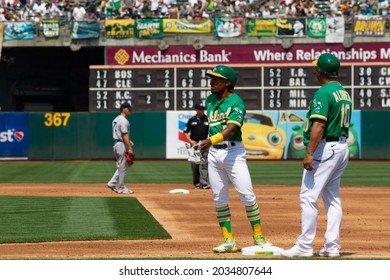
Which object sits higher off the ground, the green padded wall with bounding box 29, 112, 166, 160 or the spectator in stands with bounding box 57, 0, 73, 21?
the spectator in stands with bounding box 57, 0, 73, 21

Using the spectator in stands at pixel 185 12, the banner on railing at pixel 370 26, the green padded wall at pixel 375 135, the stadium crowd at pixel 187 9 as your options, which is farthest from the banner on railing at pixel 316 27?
the spectator in stands at pixel 185 12

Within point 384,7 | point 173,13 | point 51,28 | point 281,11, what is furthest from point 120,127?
point 384,7

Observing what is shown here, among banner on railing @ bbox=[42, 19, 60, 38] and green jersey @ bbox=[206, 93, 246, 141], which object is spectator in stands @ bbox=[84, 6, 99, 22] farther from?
green jersey @ bbox=[206, 93, 246, 141]

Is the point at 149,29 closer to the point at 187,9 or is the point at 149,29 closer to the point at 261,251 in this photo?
the point at 187,9

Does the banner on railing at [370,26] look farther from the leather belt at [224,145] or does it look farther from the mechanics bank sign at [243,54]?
the leather belt at [224,145]

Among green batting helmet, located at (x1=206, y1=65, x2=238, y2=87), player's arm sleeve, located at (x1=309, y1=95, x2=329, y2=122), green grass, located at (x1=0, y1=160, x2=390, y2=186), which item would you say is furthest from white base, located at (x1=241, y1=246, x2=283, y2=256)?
green grass, located at (x1=0, y1=160, x2=390, y2=186)

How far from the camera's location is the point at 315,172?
9977mm

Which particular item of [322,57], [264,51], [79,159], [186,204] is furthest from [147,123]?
[322,57]

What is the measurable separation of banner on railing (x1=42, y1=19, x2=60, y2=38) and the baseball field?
1570 cm

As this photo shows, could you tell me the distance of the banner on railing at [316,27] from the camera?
4075cm

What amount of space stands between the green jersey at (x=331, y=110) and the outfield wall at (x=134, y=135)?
27581 millimetres

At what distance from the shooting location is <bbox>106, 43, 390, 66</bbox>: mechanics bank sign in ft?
134

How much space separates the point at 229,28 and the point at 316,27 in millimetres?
3792

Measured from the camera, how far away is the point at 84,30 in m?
42.2
